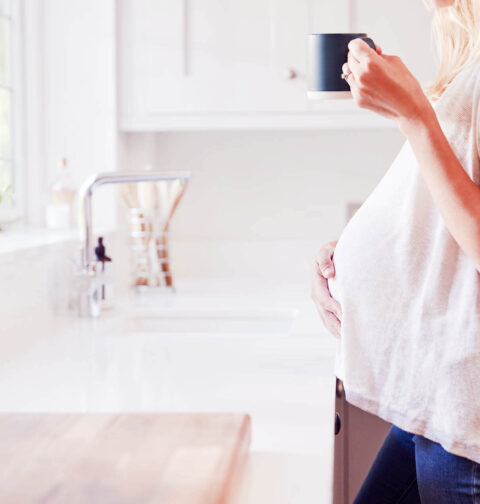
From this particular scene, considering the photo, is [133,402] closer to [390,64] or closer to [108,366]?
[108,366]

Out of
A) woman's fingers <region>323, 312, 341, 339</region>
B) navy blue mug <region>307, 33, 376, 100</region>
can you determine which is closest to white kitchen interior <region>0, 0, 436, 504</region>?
woman's fingers <region>323, 312, 341, 339</region>

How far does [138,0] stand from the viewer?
232cm

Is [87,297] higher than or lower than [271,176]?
lower

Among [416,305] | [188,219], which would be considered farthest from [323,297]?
[188,219]

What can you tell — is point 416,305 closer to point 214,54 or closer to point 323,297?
point 323,297

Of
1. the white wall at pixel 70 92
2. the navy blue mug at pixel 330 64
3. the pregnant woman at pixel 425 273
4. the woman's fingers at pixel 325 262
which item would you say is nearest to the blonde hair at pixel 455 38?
the pregnant woman at pixel 425 273

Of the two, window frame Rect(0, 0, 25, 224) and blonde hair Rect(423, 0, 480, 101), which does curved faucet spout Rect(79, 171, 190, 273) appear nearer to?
window frame Rect(0, 0, 25, 224)

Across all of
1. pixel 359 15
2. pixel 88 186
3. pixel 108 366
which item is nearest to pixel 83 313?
pixel 88 186

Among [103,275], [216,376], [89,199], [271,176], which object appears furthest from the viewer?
[271,176]

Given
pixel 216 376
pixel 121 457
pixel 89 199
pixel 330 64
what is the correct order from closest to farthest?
pixel 121 457
pixel 330 64
pixel 216 376
pixel 89 199

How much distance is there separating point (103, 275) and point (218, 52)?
80 cm

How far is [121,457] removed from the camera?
0.84 meters

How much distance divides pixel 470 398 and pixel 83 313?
117 cm

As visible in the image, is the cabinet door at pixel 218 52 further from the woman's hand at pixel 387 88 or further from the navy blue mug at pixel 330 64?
the woman's hand at pixel 387 88
